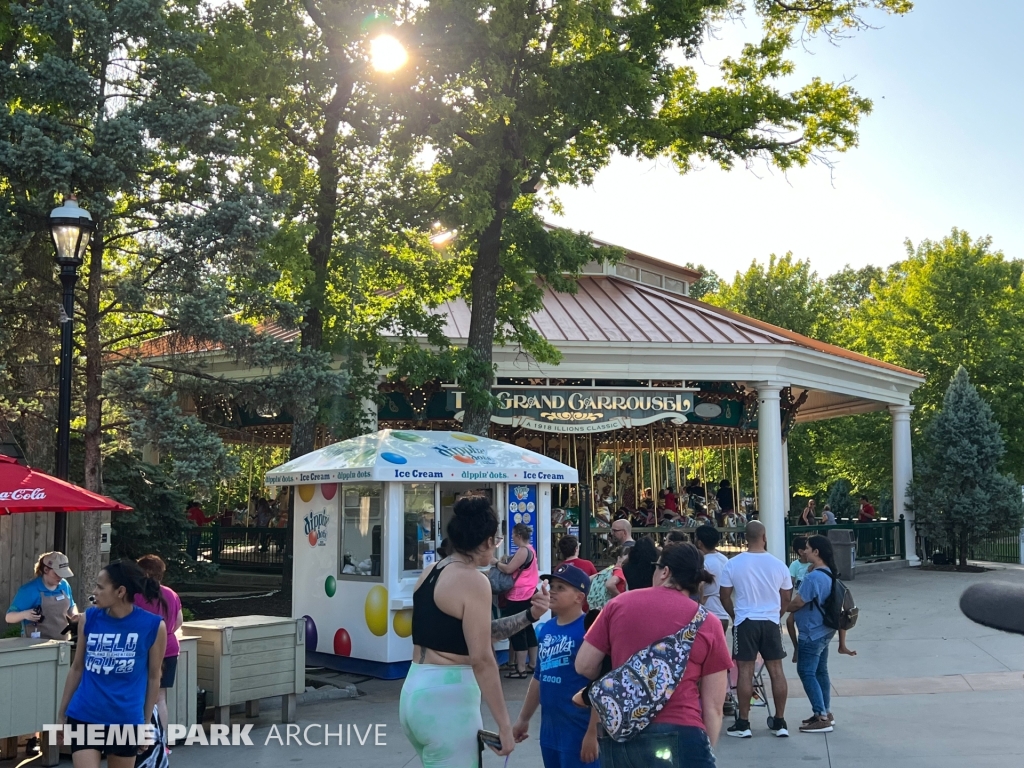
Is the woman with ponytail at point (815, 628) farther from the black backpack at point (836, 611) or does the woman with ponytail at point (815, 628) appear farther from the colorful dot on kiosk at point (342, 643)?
the colorful dot on kiosk at point (342, 643)

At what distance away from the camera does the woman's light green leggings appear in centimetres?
452

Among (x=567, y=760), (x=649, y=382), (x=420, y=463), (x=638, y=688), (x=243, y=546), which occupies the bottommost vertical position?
(x=243, y=546)

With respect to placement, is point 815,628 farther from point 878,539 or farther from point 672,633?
point 878,539

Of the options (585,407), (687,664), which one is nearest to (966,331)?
(585,407)

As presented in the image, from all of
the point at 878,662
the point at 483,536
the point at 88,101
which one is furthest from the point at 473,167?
the point at 483,536

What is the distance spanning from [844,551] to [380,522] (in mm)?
14340

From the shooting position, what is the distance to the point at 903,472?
2719cm

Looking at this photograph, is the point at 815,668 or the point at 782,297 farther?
the point at 782,297

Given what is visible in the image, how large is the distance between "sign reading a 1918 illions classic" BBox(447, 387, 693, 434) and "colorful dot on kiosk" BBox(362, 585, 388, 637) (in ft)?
24.9

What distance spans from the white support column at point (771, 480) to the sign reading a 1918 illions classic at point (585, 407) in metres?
2.26

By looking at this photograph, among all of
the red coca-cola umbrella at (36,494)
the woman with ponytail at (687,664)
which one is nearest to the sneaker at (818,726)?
the woman with ponytail at (687,664)

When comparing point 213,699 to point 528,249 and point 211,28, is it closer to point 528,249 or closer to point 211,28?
point 528,249

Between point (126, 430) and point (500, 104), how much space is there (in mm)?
6977

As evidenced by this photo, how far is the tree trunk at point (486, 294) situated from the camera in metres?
16.5
